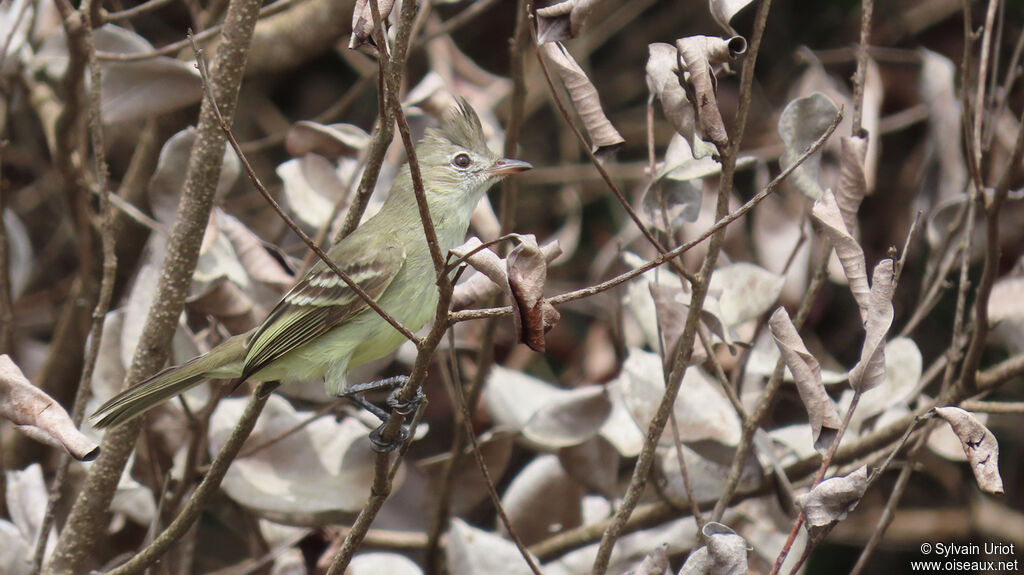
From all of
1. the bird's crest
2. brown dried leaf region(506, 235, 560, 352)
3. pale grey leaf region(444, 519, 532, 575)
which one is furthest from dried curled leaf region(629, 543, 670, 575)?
the bird's crest

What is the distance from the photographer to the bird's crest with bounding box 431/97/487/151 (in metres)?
3.37

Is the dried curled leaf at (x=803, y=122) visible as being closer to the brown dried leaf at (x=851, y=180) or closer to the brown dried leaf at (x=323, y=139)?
the brown dried leaf at (x=851, y=180)

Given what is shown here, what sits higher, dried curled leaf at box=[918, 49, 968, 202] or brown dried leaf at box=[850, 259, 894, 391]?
brown dried leaf at box=[850, 259, 894, 391]

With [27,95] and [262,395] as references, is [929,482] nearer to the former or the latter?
[262,395]

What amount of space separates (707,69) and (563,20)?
309mm

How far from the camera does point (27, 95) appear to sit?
4113 millimetres

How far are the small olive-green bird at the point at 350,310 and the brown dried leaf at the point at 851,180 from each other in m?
1.10

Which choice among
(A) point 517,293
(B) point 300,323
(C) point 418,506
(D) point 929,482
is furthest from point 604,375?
(A) point 517,293

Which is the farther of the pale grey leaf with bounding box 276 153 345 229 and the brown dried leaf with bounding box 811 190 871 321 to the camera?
the pale grey leaf with bounding box 276 153 345 229

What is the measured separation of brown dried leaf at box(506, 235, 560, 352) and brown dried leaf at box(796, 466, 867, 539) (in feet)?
2.07

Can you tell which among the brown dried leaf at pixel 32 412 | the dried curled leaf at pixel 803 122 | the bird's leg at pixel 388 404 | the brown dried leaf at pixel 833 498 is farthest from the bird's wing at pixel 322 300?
the brown dried leaf at pixel 833 498

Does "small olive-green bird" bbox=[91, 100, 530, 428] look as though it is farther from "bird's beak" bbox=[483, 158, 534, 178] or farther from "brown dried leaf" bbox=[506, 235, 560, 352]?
"brown dried leaf" bbox=[506, 235, 560, 352]

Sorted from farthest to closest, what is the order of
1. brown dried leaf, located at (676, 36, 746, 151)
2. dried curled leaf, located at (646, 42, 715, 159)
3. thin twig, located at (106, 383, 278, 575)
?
1. thin twig, located at (106, 383, 278, 575)
2. dried curled leaf, located at (646, 42, 715, 159)
3. brown dried leaf, located at (676, 36, 746, 151)

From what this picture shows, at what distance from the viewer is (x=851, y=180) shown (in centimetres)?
225
